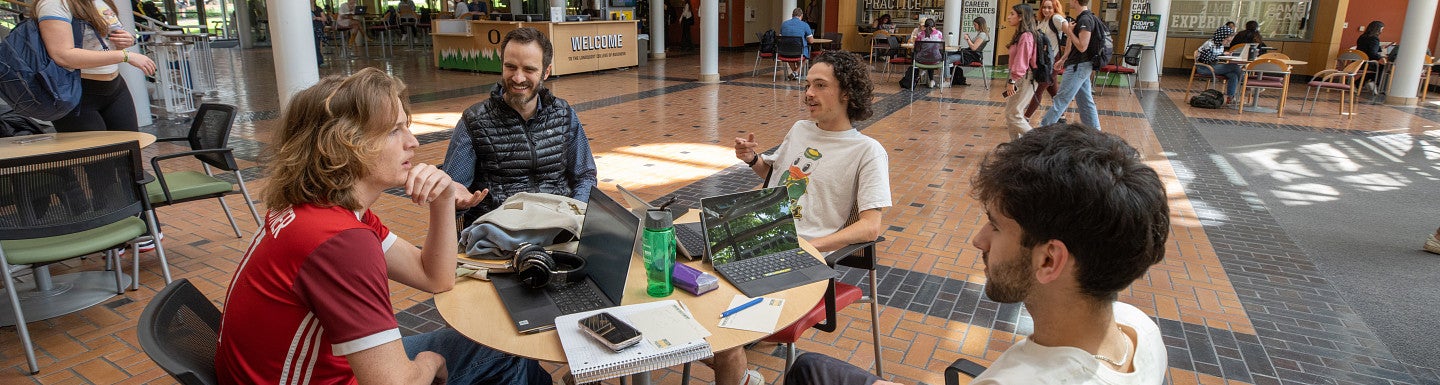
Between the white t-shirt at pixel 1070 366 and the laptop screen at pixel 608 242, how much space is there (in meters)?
0.76

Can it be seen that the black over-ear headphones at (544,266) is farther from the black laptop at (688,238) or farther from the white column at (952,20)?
the white column at (952,20)

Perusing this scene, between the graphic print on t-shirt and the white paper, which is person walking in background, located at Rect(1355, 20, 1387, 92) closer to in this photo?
the graphic print on t-shirt

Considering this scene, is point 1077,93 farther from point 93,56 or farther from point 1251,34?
point 1251,34

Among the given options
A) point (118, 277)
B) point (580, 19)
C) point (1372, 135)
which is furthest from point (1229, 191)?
point (580, 19)

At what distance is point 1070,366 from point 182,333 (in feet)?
5.27

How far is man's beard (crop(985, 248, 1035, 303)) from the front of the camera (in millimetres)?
1278

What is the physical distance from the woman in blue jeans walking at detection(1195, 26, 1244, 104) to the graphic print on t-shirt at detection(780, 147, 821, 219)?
10519 millimetres

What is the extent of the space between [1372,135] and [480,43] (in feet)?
41.4

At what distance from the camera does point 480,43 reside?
14008 millimetres

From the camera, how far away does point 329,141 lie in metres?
1.51

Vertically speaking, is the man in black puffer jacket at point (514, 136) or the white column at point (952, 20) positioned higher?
the white column at point (952, 20)

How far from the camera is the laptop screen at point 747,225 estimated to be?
206cm

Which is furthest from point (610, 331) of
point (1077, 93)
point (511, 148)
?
point (1077, 93)

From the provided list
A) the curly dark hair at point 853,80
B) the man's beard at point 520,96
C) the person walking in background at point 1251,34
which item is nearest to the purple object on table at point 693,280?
the curly dark hair at point 853,80
